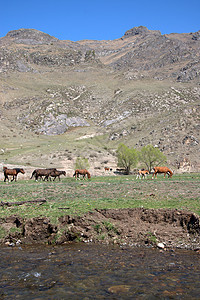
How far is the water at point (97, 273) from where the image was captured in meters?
8.23

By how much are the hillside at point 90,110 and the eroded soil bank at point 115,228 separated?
42137 millimetres

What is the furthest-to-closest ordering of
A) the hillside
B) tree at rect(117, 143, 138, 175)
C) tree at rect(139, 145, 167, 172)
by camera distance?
the hillside, tree at rect(117, 143, 138, 175), tree at rect(139, 145, 167, 172)

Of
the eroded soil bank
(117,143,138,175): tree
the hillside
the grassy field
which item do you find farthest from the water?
(117,143,138,175): tree

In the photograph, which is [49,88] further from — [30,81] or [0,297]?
[0,297]

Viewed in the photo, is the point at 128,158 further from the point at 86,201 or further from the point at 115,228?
the point at 115,228

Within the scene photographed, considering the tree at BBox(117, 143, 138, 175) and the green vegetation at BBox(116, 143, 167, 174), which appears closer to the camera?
the green vegetation at BBox(116, 143, 167, 174)

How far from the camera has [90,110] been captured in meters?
140

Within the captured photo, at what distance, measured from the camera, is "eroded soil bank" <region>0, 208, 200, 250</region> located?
13.4m

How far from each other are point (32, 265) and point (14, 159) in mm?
66208

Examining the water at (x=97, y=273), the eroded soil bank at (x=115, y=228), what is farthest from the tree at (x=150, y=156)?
the water at (x=97, y=273)

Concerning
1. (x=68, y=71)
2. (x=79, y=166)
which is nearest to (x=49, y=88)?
(x=68, y=71)

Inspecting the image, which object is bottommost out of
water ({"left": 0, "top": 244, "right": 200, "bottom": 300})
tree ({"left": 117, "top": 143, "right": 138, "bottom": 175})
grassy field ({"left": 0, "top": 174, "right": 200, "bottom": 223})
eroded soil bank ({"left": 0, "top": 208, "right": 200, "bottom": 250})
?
water ({"left": 0, "top": 244, "right": 200, "bottom": 300})

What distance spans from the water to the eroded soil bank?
917mm

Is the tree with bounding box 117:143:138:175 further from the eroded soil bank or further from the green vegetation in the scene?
the eroded soil bank
